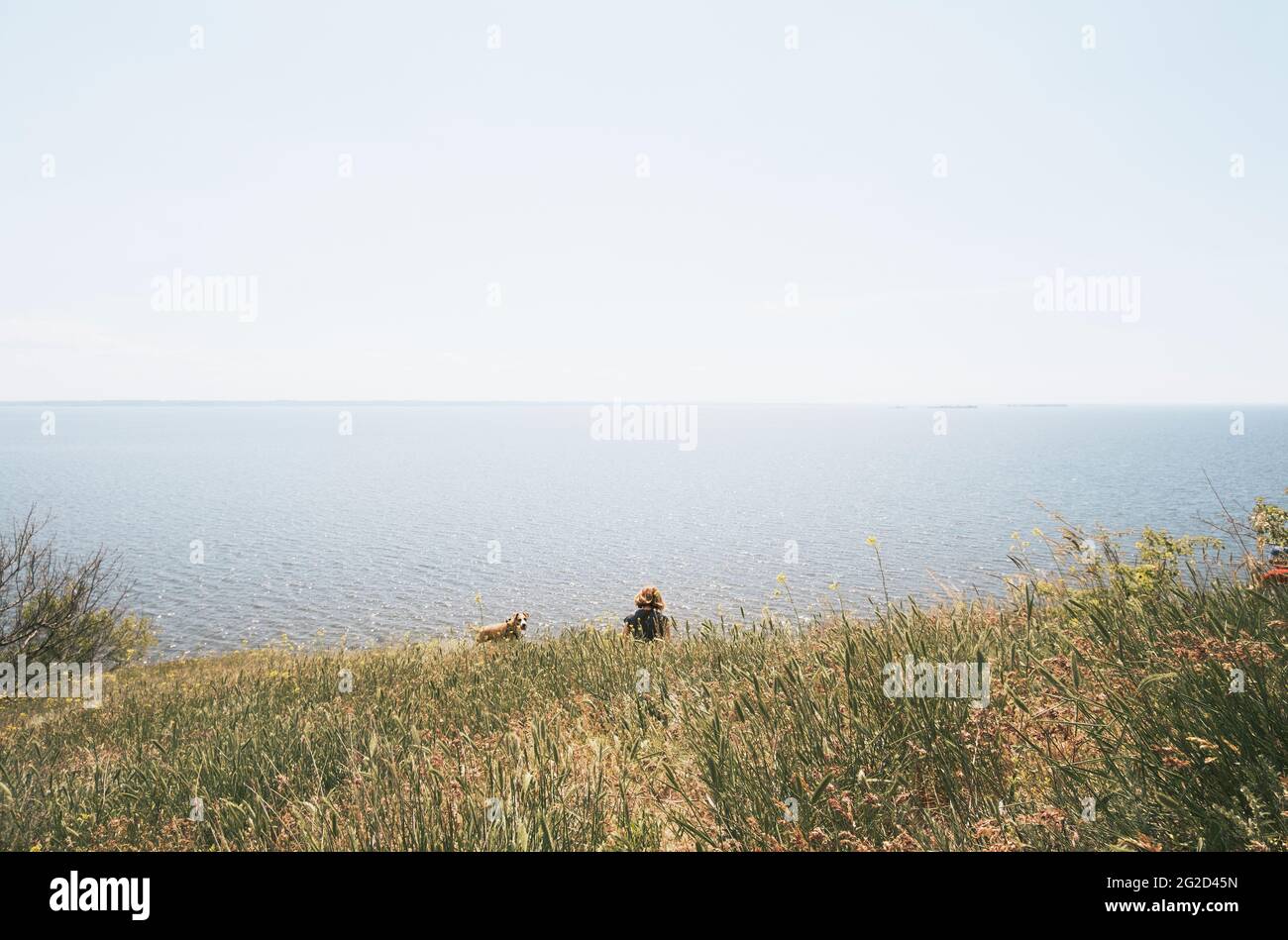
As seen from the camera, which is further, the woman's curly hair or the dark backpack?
the woman's curly hair

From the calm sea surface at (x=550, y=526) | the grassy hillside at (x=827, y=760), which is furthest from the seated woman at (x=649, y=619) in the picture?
the grassy hillside at (x=827, y=760)

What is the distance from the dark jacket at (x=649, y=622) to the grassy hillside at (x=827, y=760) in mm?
5388

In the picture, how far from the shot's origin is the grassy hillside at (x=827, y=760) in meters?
2.24

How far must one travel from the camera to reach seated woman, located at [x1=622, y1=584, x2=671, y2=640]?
35.7ft

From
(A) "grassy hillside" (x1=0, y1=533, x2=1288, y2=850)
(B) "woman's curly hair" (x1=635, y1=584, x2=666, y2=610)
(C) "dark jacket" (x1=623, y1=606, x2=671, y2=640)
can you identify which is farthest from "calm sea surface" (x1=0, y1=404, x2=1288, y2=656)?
(C) "dark jacket" (x1=623, y1=606, x2=671, y2=640)

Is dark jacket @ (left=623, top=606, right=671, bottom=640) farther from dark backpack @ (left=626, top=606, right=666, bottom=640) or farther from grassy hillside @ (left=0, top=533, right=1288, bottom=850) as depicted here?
grassy hillside @ (left=0, top=533, right=1288, bottom=850)

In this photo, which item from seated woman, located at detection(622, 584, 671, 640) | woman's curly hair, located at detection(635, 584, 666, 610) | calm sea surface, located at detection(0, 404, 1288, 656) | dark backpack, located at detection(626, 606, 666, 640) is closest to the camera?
seated woman, located at detection(622, 584, 671, 640)

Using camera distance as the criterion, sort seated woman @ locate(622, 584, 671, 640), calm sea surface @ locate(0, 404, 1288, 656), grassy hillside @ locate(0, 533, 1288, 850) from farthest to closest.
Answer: calm sea surface @ locate(0, 404, 1288, 656)
seated woman @ locate(622, 584, 671, 640)
grassy hillside @ locate(0, 533, 1288, 850)

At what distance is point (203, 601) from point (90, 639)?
2283 cm

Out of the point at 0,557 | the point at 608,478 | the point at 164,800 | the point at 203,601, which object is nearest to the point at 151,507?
the point at 203,601

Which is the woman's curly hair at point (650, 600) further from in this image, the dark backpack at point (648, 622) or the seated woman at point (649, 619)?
the dark backpack at point (648, 622)

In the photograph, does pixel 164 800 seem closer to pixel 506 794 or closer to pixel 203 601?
pixel 506 794

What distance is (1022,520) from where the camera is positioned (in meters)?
63.9

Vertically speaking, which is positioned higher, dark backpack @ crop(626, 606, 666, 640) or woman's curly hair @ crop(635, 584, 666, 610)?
woman's curly hair @ crop(635, 584, 666, 610)
